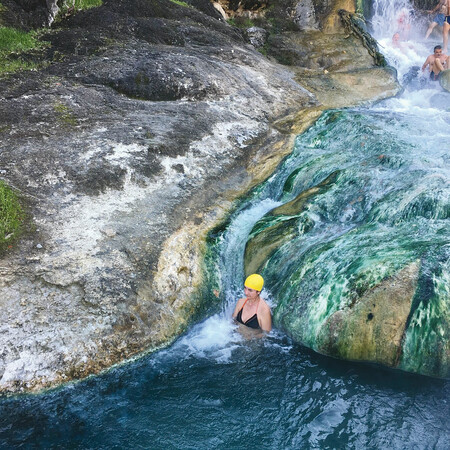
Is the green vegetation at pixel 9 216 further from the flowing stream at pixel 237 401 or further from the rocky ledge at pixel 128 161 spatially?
the flowing stream at pixel 237 401

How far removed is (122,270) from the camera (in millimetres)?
5652

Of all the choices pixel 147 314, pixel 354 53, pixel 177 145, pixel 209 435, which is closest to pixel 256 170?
pixel 177 145

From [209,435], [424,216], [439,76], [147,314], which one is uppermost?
[439,76]

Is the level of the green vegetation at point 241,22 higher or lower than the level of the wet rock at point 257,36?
higher

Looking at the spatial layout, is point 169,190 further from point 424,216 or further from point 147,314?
point 424,216

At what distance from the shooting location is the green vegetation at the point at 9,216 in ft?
18.5

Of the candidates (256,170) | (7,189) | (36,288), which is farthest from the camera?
(256,170)

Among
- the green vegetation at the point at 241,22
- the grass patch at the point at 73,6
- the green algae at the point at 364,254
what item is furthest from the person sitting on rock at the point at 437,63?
the grass patch at the point at 73,6

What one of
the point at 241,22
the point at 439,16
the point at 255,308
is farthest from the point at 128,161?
the point at 439,16

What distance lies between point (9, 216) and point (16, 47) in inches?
223

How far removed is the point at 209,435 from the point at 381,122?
7.45 m

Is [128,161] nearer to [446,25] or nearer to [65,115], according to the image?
[65,115]

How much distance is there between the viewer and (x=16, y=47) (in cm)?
970

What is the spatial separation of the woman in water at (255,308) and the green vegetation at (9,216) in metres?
3.02
